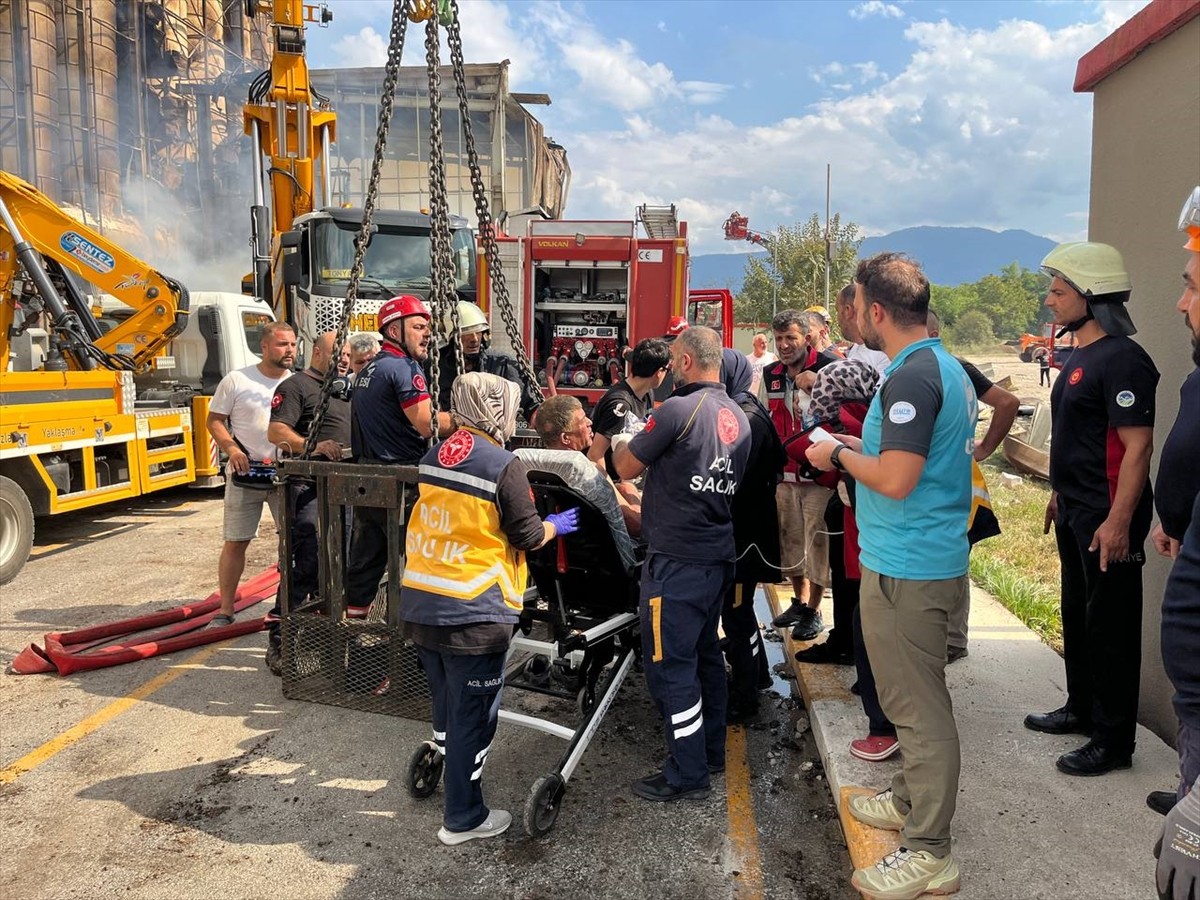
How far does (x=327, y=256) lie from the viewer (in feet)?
32.2

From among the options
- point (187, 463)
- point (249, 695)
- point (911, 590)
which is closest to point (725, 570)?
point (911, 590)

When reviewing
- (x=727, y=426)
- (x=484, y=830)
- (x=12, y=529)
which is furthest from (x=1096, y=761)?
(x=12, y=529)

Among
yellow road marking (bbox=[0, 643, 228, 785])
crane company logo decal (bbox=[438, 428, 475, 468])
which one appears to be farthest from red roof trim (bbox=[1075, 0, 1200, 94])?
yellow road marking (bbox=[0, 643, 228, 785])

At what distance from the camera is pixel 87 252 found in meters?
8.07

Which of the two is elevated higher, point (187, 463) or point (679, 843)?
point (187, 463)

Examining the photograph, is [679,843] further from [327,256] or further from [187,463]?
[327,256]

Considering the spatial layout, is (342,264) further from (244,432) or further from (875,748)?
(875,748)

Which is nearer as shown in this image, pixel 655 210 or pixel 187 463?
pixel 187 463

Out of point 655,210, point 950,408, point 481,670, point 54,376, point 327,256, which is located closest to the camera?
point 950,408

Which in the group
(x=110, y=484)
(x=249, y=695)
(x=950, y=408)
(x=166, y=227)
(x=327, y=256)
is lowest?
(x=249, y=695)

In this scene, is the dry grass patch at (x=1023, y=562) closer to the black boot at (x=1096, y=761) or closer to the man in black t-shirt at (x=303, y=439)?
the black boot at (x=1096, y=761)

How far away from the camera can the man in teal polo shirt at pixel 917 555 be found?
2432mm

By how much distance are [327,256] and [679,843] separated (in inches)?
333

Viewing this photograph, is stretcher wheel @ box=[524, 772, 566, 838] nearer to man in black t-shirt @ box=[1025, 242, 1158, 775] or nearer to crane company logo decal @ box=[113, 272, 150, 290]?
man in black t-shirt @ box=[1025, 242, 1158, 775]
